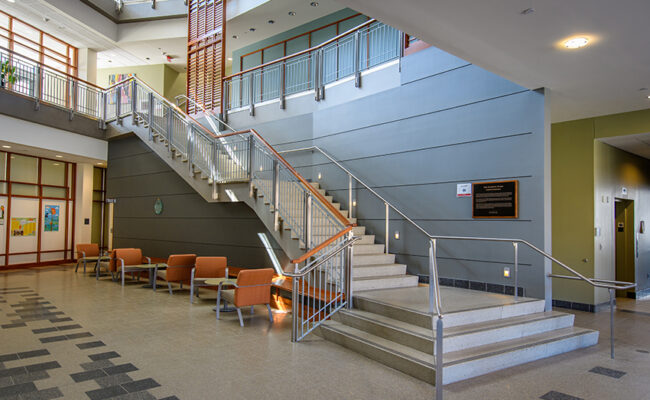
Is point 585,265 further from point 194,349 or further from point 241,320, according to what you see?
point 194,349

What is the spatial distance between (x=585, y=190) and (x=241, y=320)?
6.52 metres

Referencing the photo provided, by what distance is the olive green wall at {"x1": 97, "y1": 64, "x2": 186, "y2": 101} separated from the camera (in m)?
18.0

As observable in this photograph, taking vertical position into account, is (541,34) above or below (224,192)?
above

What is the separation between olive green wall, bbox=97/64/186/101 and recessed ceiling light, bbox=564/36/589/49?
16827mm

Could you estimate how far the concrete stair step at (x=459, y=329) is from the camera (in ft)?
14.1

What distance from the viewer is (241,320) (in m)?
6.03

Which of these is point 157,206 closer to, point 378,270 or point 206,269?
point 206,269

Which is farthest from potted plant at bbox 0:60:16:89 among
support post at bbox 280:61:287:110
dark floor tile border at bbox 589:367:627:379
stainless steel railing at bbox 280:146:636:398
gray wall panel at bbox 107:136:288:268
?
dark floor tile border at bbox 589:367:627:379

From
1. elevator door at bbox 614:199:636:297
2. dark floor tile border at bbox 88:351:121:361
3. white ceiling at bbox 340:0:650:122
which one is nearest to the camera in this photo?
white ceiling at bbox 340:0:650:122

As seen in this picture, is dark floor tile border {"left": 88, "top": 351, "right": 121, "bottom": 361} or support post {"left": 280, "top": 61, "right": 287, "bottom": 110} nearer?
dark floor tile border {"left": 88, "top": 351, "right": 121, "bottom": 361}

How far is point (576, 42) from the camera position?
4.34 m

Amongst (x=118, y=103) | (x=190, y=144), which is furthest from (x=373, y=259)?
(x=118, y=103)

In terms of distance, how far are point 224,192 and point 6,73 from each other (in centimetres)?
692

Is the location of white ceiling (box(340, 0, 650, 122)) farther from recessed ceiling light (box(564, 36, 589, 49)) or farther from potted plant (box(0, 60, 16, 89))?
potted plant (box(0, 60, 16, 89))
